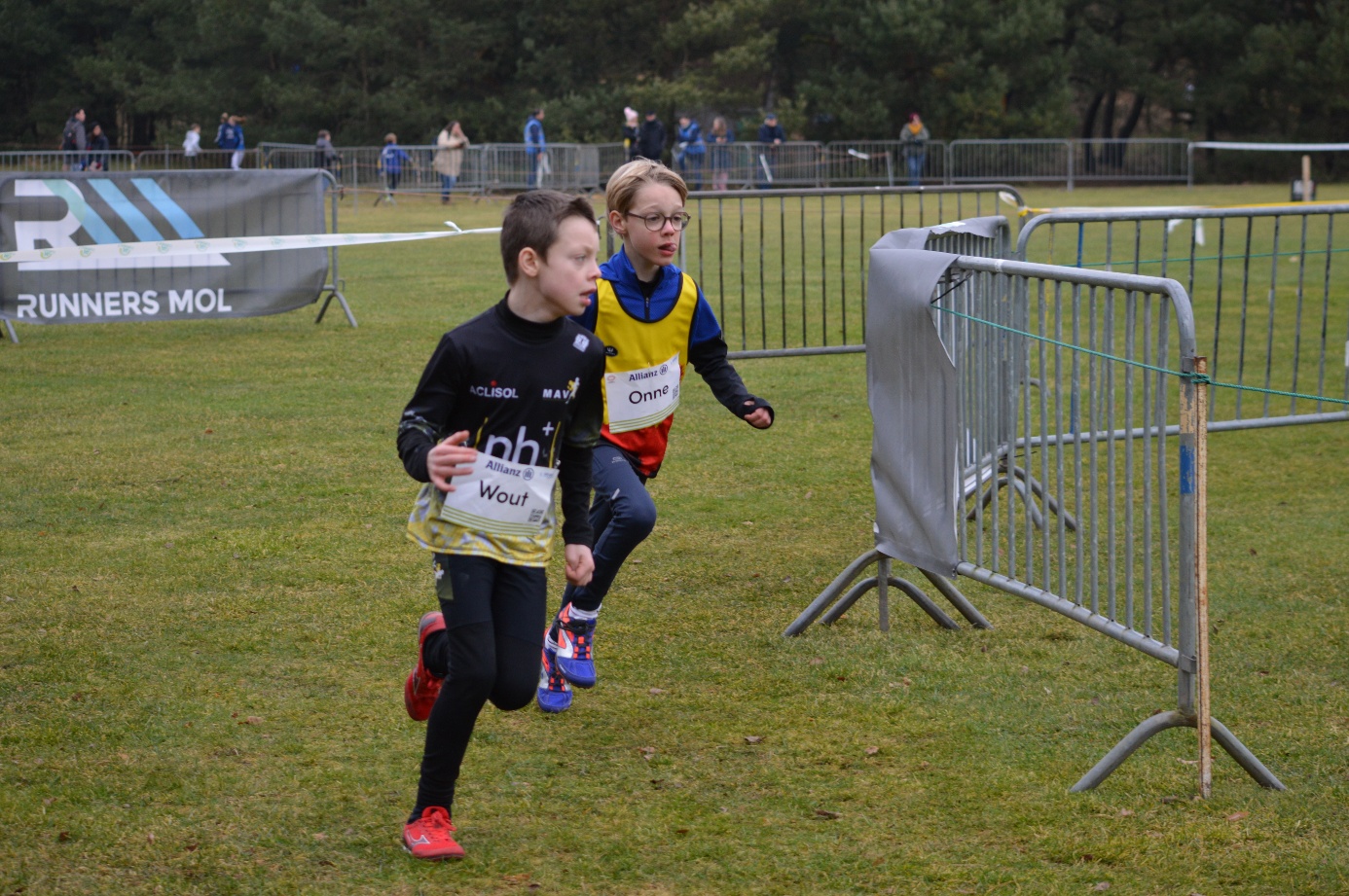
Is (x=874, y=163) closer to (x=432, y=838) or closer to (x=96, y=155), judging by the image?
(x=96, y=155)

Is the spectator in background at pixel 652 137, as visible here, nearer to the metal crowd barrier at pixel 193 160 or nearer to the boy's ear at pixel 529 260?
the metal crowd barrier at pixel 193 160

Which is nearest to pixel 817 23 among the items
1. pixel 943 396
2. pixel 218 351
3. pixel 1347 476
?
pixel 218 351

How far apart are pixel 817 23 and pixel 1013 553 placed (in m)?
49.8

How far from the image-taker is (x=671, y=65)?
173ft

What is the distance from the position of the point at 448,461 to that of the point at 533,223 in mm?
683

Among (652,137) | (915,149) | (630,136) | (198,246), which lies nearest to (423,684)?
(198,246)

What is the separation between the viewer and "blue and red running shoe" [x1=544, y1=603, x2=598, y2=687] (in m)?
5.10

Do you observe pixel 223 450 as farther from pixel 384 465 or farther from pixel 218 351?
pixel 218 351

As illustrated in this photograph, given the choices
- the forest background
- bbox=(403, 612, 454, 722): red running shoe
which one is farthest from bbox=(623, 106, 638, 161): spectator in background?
bbox=(403, 612, 454, 722): red running shoe

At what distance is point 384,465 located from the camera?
28.4ft

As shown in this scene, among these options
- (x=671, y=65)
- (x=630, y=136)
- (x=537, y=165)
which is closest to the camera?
(x=537, y=165)

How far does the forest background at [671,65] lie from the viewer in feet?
161

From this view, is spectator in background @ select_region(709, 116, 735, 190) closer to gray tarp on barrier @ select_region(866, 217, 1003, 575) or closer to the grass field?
the grass field

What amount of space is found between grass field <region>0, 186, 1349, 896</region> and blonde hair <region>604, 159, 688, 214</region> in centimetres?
170
